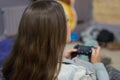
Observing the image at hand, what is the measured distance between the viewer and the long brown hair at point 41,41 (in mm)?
1192

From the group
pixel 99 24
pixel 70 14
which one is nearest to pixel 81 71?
pixel 70 14

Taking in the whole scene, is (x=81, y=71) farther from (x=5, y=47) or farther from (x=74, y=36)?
(x=74, y=36)

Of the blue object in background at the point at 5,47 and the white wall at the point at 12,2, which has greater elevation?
the white wall at the point at 12,2

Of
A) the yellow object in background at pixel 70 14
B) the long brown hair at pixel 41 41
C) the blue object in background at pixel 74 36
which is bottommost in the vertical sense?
the blue object in background at pixel 74 36

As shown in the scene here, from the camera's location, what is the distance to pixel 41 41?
1202mm

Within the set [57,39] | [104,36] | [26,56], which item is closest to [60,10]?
[57,39]

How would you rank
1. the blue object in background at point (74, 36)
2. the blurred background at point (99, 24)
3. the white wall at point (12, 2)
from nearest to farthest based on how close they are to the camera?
the white wall at point (12, 2)
the blurred background at point (99, 24)
the blue object in background at point (74, 36)

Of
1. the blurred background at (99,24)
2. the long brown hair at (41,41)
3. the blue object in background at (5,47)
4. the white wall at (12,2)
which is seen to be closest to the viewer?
the long brown hair at (41,41)

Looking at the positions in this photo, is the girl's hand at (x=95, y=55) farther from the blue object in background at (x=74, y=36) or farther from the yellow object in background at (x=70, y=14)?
the blue object in background at (x=74, y=36)

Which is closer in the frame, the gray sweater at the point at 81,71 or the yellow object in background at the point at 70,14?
the gray sweater at the point at 81,71

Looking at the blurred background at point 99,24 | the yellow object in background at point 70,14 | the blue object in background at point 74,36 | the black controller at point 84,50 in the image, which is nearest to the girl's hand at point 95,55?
the black controller at point 84,50

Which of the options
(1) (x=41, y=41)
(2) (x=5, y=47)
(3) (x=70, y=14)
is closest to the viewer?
(1) (x=41, y=41)

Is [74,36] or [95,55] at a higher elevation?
[95,55]

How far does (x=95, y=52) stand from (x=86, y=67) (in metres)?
0.09
